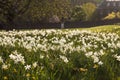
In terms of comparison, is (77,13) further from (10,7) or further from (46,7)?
(10,7)

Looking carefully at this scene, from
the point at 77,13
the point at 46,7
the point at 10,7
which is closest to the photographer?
the point at 10,7

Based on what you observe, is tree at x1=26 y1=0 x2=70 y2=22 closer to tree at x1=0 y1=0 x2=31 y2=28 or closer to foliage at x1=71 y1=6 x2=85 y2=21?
tree at x1=0 y1=0 x2=31 y2=28

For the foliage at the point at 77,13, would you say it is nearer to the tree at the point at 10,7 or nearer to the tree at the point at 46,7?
the tree at the point at 46,7

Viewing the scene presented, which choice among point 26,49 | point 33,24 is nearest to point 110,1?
point 33,24

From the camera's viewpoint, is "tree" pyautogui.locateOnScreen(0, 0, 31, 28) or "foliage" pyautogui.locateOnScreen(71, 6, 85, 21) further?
"foliage" pyautogui.locateOnScreen(71, 6, 85, 21)

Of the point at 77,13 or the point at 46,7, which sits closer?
the point at 46,7

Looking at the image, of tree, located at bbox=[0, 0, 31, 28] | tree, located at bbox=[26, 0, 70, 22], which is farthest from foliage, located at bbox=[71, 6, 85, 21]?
tree, located at bbox=[0, 0, 31, 28]

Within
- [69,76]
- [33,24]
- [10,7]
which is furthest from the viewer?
[33,24]

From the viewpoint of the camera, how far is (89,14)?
89.8 m

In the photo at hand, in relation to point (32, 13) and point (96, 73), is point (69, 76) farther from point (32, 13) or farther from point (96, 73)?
point (32, 13)

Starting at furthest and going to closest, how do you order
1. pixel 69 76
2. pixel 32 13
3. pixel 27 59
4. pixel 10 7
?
pixel 32 13 < pixel 10 7 < pixel 27 59 < pixel 69 76

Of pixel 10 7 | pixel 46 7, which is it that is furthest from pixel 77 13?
pixel 10 7

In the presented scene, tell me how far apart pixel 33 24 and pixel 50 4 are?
25992 mm

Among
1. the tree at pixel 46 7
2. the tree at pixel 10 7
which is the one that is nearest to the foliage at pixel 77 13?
the tree at pixel 46 7
